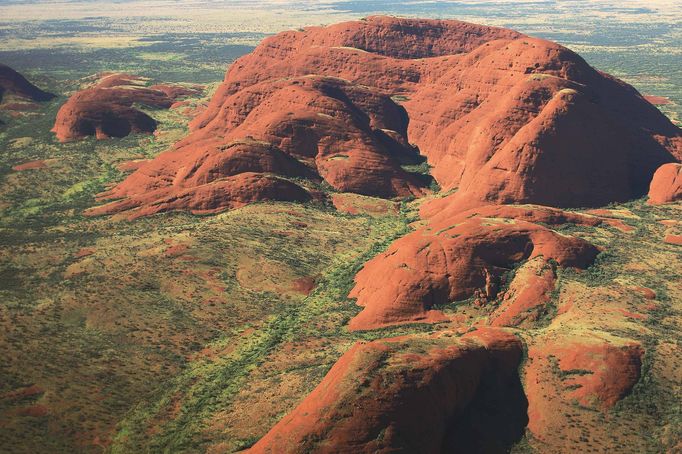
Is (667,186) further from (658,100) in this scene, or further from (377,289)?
(658,100)

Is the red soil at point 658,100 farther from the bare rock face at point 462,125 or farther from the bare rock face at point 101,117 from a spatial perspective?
the bare rock face at point 101,117

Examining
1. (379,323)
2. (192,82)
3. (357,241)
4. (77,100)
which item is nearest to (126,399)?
(379,323)

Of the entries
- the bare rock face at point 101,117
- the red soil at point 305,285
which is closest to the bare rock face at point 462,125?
the bare rock face at point 101,117

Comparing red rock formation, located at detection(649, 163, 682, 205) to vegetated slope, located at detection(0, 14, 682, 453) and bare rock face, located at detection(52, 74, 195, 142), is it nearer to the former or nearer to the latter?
vegetated slope, located at detection(0, 14, 682, 453)

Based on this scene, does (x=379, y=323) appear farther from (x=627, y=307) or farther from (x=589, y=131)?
(x=589, y=131)

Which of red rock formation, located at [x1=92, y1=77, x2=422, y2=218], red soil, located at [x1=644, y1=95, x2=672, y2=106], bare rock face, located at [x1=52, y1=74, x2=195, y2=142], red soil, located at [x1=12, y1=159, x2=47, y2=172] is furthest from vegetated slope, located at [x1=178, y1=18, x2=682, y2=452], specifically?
red soil, located at [x1=644, y1=95, x2=672, y2=106]

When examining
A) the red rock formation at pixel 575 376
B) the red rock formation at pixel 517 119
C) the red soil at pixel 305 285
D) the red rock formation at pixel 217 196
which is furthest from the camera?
the red rock formation at pixel 217 196
